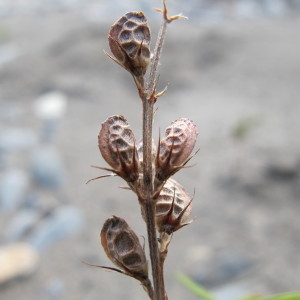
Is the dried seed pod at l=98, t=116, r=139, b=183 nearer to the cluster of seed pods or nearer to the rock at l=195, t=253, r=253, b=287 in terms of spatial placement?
the cluster of seed pods

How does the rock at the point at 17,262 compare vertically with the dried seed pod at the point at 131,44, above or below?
below

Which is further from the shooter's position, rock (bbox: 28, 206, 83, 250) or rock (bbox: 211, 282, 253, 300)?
rock (bbox: 28, 206, 83, 250)

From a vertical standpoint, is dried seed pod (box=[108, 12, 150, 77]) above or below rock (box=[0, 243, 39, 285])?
above

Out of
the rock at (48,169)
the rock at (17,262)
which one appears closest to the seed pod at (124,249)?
the rock at (17,262)

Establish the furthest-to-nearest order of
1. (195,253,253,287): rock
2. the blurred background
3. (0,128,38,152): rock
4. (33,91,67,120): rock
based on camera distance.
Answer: (33,91,67,120): rock
(0,128,38,152): rock
the blurred background
(195,253,253,287): rock

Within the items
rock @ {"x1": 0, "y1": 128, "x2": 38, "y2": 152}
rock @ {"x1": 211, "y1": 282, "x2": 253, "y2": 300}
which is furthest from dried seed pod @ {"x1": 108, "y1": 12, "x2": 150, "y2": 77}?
rock @ {"x1": 0, "y1": 128, "x2": 38, "y2": 152}

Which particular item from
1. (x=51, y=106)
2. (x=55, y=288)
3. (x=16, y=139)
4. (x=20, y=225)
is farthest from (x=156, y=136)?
(x=51, y=106)

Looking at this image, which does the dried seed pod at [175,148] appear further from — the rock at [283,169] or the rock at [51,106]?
the rock at [51,106]

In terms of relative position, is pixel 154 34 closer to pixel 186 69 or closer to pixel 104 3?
pixel 186 69

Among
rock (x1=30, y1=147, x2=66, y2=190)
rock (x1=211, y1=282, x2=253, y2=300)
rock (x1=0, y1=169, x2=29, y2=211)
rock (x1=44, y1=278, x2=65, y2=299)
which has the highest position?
rock (x1=30, y1=147, x2=66, y2=190)
